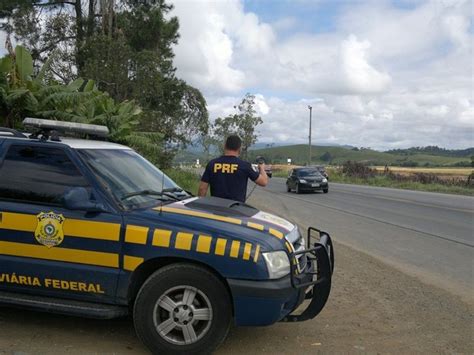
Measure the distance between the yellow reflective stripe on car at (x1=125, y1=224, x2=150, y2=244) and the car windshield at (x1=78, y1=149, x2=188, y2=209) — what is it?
279 millimetres

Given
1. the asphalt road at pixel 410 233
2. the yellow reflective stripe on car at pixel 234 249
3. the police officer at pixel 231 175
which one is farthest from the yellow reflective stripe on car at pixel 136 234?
the asphalt road at pixel 410 233

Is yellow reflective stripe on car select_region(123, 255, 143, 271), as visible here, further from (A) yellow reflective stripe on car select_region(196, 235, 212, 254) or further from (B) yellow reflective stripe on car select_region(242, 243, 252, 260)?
(B) yellow reflective stripe on car select_region(242, 243, 252, 260)

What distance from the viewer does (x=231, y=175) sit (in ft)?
19.1

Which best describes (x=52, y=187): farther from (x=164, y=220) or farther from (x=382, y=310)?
(x=382, y=310)

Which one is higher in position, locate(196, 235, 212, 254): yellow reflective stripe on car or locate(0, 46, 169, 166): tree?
locate(0, 46, 169, 166): tree

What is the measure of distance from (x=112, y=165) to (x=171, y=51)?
72.1ft

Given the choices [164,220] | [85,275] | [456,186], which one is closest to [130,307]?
[85,275]

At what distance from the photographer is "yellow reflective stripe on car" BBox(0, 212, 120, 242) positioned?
4086 mm

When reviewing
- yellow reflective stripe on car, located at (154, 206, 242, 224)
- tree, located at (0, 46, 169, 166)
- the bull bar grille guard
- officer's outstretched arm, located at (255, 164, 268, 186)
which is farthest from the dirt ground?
tree, located at (0, 46, 169, 166)

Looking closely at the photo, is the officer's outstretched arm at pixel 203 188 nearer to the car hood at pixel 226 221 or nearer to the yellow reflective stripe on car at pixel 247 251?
the car hood at pixel 226 221

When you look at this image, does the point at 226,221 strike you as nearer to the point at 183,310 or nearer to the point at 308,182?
the point at 183,310

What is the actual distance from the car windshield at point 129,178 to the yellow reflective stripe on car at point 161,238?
0.44m

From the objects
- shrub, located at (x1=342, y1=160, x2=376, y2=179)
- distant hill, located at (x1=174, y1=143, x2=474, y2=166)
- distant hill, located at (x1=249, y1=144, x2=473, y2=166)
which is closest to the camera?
shrub, located at (x1=342, y1=160, x2=376, y2=179)

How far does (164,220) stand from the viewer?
4070mm
